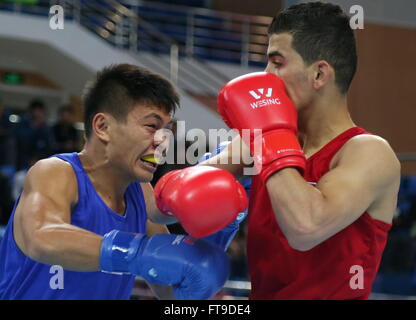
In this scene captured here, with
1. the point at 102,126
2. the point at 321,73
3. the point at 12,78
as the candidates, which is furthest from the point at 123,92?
the point at 12,78

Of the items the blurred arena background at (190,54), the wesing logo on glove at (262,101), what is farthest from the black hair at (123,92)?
the blurred arena background at (190,54)

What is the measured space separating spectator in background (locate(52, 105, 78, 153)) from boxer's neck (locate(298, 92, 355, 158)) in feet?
13.2

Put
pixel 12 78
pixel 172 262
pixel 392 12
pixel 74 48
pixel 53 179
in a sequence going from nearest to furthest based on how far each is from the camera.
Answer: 1. pixel 172 262
2. pixel 53 179
3. pixel 392 12
4. pixel 74 48
5. pixel 12 78

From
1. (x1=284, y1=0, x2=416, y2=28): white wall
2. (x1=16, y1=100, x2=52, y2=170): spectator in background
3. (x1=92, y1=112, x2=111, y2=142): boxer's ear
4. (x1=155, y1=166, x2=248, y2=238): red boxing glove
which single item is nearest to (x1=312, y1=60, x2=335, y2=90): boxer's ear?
(x1=155, y1=166, x2=248, y2=238): red boxing glove

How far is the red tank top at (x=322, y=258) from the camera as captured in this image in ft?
6.81

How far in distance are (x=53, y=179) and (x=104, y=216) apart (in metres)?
0.25

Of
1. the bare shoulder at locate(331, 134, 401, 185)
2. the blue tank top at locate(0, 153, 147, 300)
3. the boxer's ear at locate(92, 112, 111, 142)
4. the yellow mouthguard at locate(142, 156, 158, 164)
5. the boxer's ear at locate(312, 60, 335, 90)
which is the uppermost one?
the boxer's ear at locate(312, 60, 335, 90)

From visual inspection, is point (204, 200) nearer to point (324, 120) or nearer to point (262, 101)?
point (262, 101)

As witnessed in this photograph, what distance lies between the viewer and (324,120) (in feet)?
7.32

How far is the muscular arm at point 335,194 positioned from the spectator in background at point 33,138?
13.5 ft

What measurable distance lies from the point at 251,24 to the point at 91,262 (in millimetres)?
8483

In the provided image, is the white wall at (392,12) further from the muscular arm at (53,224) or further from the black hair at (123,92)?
the muscular arm at (53,224)

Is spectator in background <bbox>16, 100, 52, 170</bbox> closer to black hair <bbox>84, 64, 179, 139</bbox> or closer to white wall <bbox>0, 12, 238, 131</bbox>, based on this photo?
white wall <bbox>0, 12, 238, 131</bbox>

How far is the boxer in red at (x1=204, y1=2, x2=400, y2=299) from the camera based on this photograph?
77.0 inches
